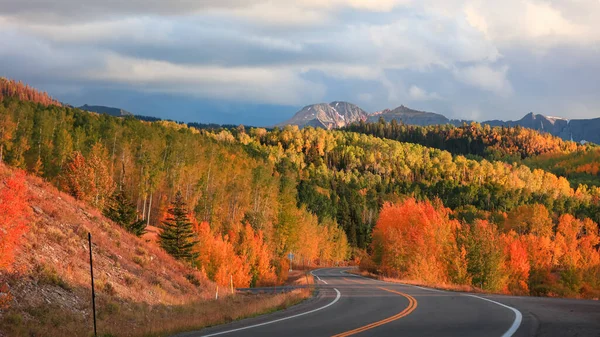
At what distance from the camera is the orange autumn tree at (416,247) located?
228 feet

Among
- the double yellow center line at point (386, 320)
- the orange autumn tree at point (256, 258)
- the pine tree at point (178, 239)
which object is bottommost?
the orange autumn tree at point (256, 258)

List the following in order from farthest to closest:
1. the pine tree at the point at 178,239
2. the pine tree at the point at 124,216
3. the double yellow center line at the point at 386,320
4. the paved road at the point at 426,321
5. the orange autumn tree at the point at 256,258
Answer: the orange autumn tree at the point at 256,258, the pine tree at the point at 178,239, the pine tree at the point at 124,216, the double yellow center line at the point at 386,320, the paved road at the point at 426,321

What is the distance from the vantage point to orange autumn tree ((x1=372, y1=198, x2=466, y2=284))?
6962 cm

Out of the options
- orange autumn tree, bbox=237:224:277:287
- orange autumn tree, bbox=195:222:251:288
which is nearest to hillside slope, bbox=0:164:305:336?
orange autumn tree, bbox=195:222:251:288

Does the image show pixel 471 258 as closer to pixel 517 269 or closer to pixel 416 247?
pixel 416 247

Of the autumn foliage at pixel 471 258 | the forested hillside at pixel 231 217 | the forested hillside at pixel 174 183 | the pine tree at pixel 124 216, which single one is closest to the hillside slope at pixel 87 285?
the pine tree at pixel 124 216

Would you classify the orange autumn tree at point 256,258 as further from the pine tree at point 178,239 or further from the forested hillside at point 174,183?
the pine tree at point 178,239

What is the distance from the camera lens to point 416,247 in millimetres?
73812

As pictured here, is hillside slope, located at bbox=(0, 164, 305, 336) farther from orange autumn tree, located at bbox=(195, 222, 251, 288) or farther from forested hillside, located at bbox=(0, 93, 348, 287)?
orange autumn tree, located at bbox=(195, 222, 251, 288)

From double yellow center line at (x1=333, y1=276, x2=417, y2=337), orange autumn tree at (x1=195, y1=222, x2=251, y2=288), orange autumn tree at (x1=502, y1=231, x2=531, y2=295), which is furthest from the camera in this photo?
orange autumn tree at (x1=502, y1=231, x2=531, y2=295)

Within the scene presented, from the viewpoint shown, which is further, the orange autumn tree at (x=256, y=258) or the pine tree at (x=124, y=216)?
the orange autumn tree at (x=256, y=258)

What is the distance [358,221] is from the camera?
189 metres

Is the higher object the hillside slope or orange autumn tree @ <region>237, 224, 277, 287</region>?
the hillside slope

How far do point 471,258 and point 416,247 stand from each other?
8.99m
